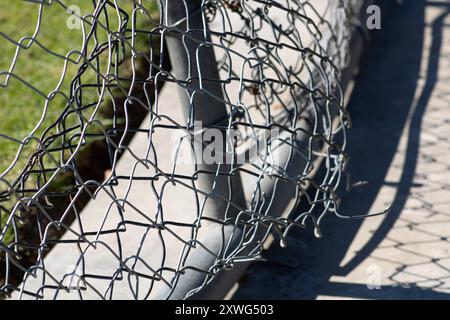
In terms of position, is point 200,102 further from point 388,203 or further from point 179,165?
point 388,203

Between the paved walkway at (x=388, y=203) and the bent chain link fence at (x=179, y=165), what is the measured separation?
0.40ft

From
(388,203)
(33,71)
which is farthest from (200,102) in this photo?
(33,71)

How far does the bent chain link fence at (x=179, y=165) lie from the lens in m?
2.04

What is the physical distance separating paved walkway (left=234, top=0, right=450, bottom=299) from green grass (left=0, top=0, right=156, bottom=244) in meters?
1.27

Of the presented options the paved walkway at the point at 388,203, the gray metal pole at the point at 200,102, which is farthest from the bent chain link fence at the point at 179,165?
the paved walkway at the point at 388,203

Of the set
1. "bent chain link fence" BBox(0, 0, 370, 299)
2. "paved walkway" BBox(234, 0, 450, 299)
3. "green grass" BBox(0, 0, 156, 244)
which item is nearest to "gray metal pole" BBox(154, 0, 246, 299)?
"bent chain link fence" BBox(0, 0, 370, 299)

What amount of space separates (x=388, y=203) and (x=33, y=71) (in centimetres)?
209

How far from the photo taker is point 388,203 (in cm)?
287

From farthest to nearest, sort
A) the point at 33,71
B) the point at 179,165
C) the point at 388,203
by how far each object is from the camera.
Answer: the point at 33,71
the point at 179,165
the point at 388,203

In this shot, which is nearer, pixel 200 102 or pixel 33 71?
pixel 200 102

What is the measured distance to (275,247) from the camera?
273cm

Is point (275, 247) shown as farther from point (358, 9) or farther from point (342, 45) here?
point (358, 9)

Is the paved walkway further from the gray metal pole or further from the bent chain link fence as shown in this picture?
the gray metal pole

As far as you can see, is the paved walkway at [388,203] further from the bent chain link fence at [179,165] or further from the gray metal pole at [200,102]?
the gray metal pole at [200,102]
